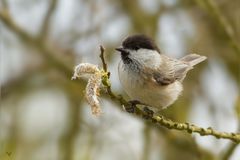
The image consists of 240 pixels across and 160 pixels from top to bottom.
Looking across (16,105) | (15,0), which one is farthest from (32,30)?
(16,105)

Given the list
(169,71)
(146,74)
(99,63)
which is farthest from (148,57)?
(99,63)

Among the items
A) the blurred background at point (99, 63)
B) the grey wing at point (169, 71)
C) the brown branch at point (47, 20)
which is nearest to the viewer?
the grey wing at point (169, 71)

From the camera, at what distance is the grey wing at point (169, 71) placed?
3816 mm

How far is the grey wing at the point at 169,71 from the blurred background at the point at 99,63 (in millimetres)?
738

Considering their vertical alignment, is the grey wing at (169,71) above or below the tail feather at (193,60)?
below

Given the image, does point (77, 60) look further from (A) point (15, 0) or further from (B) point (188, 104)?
(B) point (188, 104)

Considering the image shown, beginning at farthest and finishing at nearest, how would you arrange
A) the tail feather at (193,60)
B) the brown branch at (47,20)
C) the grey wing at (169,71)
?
the brown branch at (47,20)
the tail feather at (193,60)
the grey wing at (169,71)

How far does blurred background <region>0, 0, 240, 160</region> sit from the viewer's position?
16.5 feet

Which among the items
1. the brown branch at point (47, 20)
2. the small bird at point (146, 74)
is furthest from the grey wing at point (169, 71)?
the brown branch at point (47, 20)

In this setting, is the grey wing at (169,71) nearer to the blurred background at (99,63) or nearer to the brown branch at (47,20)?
the blurred background at (99,63)

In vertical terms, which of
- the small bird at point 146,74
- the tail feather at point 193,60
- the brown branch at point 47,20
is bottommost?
the small bird at point 146,74

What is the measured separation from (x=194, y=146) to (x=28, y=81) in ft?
5.85

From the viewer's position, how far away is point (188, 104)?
5.87m

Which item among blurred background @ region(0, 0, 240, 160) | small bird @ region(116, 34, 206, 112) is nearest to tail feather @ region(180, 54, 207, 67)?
small bird @ region(116, 34, 206, 112)
